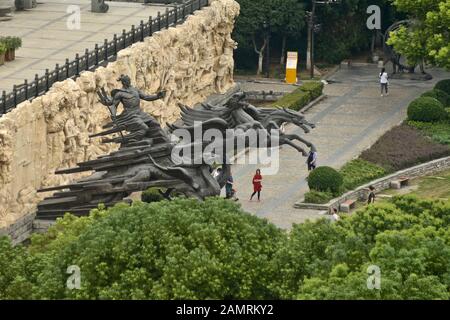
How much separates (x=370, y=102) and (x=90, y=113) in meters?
21.1

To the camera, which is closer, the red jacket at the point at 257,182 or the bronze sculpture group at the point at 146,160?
the bronze sculpture group at the point at 146,160

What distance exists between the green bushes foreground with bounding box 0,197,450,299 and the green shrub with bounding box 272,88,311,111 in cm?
3412

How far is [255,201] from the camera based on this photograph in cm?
8262

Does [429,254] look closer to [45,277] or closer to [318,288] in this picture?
[318,288]

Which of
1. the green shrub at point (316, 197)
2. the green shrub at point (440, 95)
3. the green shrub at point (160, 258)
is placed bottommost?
the green shrub at point (316, 197)

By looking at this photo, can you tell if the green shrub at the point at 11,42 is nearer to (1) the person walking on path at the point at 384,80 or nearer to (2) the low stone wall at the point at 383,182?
(2) the low stone wall at the point at 383,182

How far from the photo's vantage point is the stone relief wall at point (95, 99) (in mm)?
78000

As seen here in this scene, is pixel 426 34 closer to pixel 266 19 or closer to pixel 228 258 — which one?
pixel 266 19

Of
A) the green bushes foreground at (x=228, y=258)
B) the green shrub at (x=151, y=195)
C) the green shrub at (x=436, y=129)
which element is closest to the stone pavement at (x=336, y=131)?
the green shrub at (x=436, y=129)

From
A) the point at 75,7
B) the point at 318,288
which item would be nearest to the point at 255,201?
the point at 75,7

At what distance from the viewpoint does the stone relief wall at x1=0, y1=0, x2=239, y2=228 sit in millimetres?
78000

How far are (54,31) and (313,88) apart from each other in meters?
15.1

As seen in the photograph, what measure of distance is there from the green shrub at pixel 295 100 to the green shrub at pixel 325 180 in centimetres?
1484

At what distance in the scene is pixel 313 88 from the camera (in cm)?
10150
